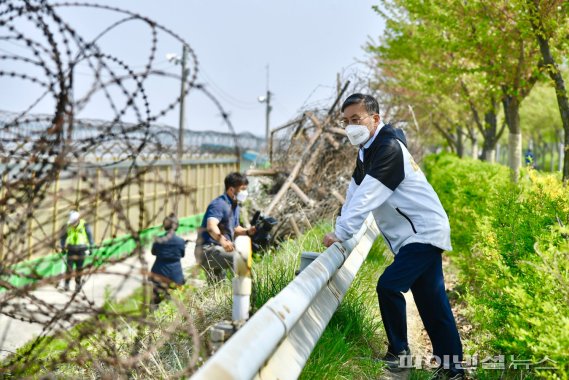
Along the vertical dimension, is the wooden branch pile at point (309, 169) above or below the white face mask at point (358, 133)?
below

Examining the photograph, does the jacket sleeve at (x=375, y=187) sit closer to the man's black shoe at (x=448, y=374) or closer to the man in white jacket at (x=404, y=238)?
the man in white jacket at (x=404, y=238)

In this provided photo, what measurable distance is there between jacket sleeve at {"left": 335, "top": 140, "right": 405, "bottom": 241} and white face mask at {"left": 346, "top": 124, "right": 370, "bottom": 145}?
248mm

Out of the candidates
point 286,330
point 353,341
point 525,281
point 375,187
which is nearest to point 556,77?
point 375,187

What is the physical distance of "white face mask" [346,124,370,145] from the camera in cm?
464

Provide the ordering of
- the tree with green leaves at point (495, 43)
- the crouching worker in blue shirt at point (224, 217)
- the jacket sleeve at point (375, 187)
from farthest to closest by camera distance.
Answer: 1. the tree with green leaves at point (495, 43)
2. the crouching worker in blue shirt at point (224, 217)
3. the jacket sleeve at point (375, 187)

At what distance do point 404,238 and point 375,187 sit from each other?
443 millimetres

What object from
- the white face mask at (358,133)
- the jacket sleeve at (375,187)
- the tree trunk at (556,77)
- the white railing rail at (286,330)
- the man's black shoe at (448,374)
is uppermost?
the tree trunk at (556,77)

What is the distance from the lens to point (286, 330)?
2766 millimetres

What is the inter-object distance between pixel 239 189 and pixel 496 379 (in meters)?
4.53

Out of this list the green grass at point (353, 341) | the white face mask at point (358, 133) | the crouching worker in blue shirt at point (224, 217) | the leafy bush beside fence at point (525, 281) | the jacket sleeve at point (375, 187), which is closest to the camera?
the leafy bush beside fence at point (525, 281)

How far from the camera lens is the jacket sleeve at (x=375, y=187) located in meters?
4.32

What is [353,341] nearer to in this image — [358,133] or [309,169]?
[358,133]

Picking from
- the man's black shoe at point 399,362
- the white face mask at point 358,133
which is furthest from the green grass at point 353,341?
the white face mask at point 358,133

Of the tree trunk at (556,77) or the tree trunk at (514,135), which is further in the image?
the tree trunk at (514,135)
